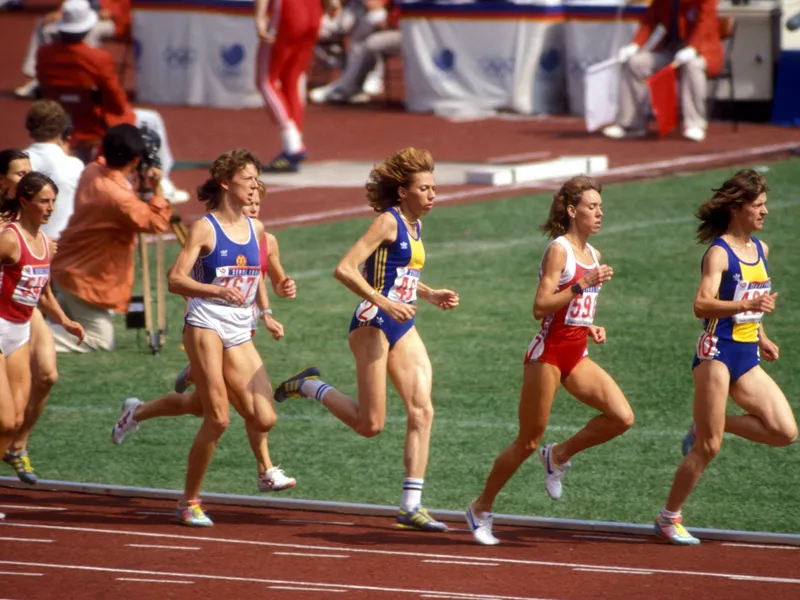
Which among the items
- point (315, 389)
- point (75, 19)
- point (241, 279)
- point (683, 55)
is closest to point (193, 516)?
point (315, 389)

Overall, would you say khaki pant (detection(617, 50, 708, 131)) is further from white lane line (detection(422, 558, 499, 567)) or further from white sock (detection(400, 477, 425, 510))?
white lane line (detection(422, 558, 499, 567))

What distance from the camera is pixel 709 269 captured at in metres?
7.43

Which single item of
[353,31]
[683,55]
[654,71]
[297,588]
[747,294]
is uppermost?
[353,31]

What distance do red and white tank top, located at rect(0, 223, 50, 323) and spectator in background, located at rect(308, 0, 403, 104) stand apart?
16.8 meters

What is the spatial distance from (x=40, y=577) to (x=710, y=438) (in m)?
3.11

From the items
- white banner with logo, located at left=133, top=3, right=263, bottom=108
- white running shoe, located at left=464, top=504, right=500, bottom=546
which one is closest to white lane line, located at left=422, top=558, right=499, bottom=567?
white running shoe, located at left=464, top=504, right=500, bottom=546

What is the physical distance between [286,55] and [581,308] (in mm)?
11180

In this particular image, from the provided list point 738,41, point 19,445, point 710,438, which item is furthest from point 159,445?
point 738,41

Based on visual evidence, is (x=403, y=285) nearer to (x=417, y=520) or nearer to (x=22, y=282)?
(x=417, y=520)

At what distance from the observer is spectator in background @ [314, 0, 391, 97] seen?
80.6ft

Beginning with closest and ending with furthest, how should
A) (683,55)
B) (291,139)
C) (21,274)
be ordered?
(21,274) → (291,139) → (683,55)

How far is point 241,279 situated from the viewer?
7816 millimetres

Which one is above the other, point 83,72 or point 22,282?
point 83,72

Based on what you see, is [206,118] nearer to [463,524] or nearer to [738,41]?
[738,41]
